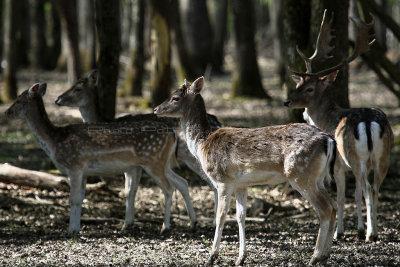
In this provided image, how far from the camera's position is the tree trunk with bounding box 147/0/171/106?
42.7ft

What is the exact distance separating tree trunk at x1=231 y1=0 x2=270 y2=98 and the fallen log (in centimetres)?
1090

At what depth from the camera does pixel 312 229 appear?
26.6 feet

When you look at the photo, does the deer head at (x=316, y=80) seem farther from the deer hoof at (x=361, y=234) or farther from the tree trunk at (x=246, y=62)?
the tree trunk at (x=246, y=62)

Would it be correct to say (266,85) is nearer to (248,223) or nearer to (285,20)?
(285,20)

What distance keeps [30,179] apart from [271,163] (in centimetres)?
439

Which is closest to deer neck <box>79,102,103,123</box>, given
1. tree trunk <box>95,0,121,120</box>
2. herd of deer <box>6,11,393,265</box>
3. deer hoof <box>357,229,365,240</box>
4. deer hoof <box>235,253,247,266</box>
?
herd of deer <box>6,11,393,265</box>

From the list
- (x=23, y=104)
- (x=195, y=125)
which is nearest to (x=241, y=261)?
(x=195, y=125)

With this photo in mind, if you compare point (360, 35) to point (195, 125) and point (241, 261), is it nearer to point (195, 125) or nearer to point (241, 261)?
point (195, 125)

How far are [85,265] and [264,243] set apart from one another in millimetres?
2154

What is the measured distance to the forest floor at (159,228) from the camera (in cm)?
659

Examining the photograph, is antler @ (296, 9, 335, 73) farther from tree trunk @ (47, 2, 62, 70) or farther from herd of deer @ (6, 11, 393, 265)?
tree trunk @ (47, 2, 62, 70)

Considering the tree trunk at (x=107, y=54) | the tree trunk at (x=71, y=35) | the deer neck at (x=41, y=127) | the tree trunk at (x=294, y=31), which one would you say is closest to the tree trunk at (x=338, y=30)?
the tree trunk at (x=294, y=31)

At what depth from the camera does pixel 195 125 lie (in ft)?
23.0

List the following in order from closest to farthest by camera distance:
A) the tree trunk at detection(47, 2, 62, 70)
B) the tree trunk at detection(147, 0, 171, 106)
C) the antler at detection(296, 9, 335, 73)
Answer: the antler at detection(296, 9, 335, 73) → the tree trunk at detection(147, 0, 171, 106) → the tree trunk at detection(47, 2, 62, 70)
